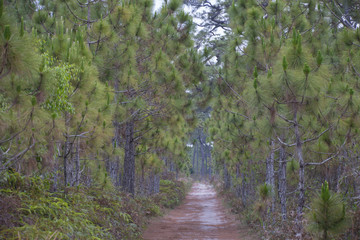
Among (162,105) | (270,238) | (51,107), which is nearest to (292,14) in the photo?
(162,105)

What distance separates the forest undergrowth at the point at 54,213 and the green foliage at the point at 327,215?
10.7 ft

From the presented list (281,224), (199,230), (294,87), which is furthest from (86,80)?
(199,230)

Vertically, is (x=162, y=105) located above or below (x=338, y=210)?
above

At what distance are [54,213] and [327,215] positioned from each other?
397 centimetres

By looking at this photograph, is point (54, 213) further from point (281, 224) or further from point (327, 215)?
point (281, 224)

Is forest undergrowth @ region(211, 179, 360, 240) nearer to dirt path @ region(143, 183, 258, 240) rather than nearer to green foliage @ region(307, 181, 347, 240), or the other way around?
green foliage @ region(307, 181, 347, 240)

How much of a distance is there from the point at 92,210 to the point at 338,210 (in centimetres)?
450

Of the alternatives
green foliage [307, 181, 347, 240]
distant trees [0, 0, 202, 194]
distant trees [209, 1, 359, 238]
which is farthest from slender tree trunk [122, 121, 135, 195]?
green foliage [307, 181, 347, 240]

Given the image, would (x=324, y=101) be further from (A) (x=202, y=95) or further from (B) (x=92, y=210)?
(A) (x=202, y=95)

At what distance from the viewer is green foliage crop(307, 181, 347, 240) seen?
4.00 meters

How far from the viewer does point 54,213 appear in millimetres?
4949

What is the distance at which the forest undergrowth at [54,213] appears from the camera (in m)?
4.02

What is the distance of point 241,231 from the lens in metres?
9.67

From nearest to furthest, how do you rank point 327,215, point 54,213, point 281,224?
point 327,215 → point 54,213 → point 281,224
